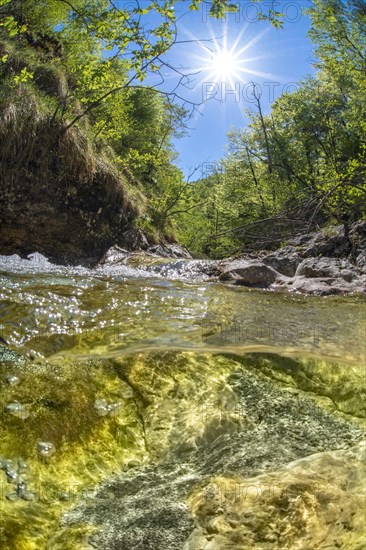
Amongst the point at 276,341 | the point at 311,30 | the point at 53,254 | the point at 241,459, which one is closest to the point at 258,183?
the point at 311,30

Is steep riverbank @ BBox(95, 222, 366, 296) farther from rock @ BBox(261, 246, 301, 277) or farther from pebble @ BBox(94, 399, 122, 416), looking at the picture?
pebble @ BBox(94, 399, 122, 416)

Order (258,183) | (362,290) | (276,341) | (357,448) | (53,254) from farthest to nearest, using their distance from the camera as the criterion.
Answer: (258,183) → (53,254) → (362,290) → (276,341) → (357,448)

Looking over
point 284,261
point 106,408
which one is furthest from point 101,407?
point 284,261

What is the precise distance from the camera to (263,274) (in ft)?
29.8

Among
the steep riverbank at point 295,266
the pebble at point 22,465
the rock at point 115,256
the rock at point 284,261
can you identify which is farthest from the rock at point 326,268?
the pebble at point 22,465

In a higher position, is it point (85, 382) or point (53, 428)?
point (85, 382)

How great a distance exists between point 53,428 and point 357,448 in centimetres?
207

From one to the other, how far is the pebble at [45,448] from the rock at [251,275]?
6609 mm

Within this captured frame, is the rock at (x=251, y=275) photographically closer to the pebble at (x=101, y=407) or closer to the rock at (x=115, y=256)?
the rock at (x=115, y=256)

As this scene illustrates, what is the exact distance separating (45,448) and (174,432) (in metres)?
0.90

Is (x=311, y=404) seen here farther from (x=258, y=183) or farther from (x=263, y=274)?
(x=258, y=183)

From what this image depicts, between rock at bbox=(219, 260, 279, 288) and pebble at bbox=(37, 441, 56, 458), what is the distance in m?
6.61

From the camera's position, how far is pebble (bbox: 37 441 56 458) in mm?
2643

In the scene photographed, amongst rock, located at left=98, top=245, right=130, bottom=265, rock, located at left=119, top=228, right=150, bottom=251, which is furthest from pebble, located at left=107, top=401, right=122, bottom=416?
rock, located at left=119, top=228, right=150, bottom=251
